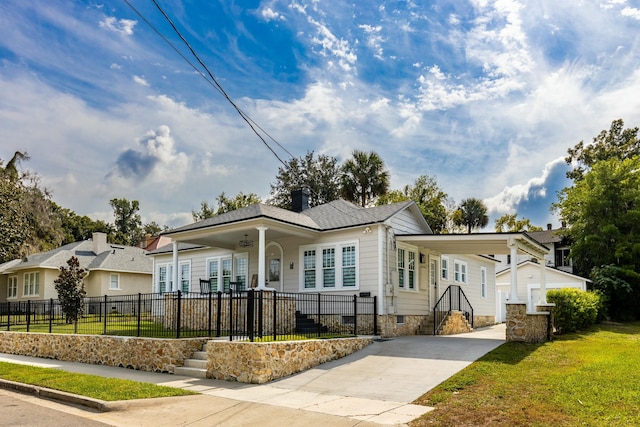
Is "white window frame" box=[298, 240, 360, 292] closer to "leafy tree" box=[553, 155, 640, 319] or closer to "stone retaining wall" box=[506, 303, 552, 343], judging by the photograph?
"stone retaining wall" box=[506, 303, 552, 343]

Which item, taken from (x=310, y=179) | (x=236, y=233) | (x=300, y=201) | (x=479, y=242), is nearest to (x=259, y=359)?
(x=236, y=233)

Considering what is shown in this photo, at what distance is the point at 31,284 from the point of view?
1337 inches

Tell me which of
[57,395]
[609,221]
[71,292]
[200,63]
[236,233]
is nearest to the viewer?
[57,395]

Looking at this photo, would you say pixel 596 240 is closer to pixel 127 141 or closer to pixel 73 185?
pixel 127 141

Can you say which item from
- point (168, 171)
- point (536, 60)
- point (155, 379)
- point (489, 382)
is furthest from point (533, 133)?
point (155, 379)

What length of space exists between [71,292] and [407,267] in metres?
13.1

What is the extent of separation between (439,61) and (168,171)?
1083cm

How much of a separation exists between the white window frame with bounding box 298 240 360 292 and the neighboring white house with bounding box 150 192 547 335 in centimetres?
Result: 3

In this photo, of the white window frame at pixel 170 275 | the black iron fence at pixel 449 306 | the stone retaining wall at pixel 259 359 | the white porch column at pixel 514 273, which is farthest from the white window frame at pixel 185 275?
the white porch column at pixel 514 273

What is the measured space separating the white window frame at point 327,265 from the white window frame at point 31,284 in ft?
73.9

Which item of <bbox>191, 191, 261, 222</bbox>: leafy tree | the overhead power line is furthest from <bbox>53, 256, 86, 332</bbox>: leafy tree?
<bbox>191, 191, 261, 222</bbox>: leafy tree

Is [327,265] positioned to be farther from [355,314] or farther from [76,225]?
[76,225]

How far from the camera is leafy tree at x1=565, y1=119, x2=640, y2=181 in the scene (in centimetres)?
4231

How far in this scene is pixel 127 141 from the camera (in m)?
18.4
